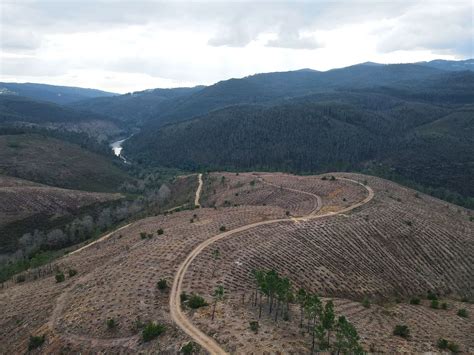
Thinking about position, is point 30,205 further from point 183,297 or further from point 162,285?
point 183,297

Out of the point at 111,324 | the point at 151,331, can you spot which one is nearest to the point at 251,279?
the point at 151,331

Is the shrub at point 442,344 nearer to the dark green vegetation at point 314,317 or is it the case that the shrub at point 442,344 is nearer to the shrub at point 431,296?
the dark green vegetation at point 314,317

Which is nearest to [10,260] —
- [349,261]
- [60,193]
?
[60,193]

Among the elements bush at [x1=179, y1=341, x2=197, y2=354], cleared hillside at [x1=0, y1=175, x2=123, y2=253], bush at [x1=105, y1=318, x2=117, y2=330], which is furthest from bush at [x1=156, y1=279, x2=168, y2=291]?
cleared hillside at [x1=0, y1=175, x2=123, y2=253]

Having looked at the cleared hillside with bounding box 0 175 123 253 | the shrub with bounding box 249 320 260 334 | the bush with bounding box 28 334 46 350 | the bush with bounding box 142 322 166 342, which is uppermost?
the bush with bounding box 142 322 166 342

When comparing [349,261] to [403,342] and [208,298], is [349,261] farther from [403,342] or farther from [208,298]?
[208,298]

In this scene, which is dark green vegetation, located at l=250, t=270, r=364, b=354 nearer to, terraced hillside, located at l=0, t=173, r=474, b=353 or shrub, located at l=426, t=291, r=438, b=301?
terraced hillside, located at l=0, t=173, r=474, b=353
